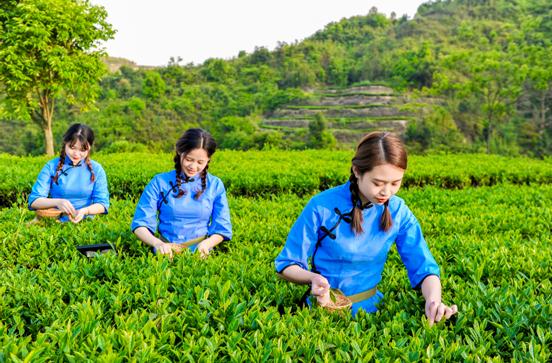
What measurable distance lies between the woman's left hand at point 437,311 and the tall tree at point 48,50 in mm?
12564

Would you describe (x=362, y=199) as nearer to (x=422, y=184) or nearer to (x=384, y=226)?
(x=384, y=226)

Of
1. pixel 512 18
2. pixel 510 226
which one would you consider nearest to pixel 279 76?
pixel 512 18

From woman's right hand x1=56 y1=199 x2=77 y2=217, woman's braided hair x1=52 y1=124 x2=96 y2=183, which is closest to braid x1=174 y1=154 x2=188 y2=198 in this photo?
woman's right hand x1=56 y1=199 x2=77 y2=217

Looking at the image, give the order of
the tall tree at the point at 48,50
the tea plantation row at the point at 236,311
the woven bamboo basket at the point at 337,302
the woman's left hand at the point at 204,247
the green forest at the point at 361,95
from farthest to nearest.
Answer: the green forest at the point at 361,95, the tall tree at the point at 48,50, the woman's left hand at the point at 204,247, the woven bamboo basket at the point at 337,302, the tea plantation row at the point at 236,311

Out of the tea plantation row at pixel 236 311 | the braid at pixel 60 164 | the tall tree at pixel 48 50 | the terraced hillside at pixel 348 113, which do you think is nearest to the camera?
the tea plantation row at pixel 236 311

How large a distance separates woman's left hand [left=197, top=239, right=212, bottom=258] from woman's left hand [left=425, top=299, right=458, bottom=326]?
1645mm

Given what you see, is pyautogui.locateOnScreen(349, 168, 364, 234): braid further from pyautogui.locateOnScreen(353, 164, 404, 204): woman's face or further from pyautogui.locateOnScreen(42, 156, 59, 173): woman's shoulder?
pyautogui.locateOnScreen(42, 156, 59, 173): woman's shoulder

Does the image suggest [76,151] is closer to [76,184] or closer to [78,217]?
[76,184]

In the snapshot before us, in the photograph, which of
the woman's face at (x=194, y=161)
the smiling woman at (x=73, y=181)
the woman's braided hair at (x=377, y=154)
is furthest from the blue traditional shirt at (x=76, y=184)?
the woman's braided hair at (x=377, y=154)

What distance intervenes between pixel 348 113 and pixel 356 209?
41.2 meters

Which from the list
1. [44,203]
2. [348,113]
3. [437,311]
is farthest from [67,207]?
[348,113]

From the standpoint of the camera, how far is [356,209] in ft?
7.11

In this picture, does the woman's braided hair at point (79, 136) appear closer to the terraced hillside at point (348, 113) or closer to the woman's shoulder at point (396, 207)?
the woman's shoulder at point (396, 207)

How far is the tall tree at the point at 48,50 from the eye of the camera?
11.9 metres
